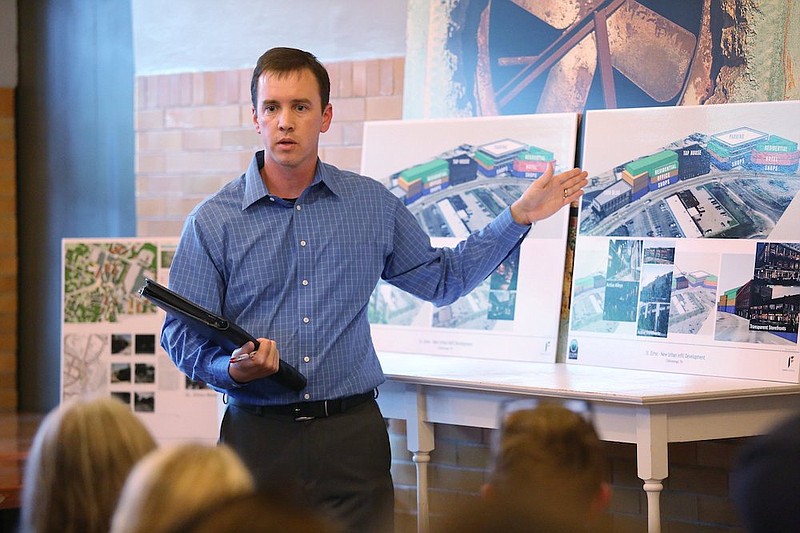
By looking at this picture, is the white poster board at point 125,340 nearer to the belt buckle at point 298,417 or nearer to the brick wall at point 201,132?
the brick wall at point 201,132

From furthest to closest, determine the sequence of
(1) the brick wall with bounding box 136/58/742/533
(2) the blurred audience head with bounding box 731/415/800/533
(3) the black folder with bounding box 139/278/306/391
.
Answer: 1. (1) the brick wall with bounding box 136/58/742/533
2. (3) the black folder with bounding box 139/278/306/391
3. (2) the blurred audience head with bounding box 731/415/800/533

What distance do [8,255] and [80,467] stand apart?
3.86 meters

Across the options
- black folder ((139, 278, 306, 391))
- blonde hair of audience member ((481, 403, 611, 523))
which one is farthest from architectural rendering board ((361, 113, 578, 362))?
blonde hair of audience member ((481, 403, 611, 523))

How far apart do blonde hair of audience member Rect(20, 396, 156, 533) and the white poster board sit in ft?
9.33

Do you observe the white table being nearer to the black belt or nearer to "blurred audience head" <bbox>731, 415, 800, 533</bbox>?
the black belt

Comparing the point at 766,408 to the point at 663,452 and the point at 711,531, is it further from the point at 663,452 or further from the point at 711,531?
the point at 711,531

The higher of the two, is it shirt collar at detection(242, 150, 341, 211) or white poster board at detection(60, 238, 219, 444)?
shirt collar at detection(242, 150, 341, 211)

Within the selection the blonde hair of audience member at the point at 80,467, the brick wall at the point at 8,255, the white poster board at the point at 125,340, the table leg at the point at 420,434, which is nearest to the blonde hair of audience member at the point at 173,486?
the blonde hair of audience member at the point at 80,467

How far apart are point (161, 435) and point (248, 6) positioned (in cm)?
177

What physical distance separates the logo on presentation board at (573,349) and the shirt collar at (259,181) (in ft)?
2.99

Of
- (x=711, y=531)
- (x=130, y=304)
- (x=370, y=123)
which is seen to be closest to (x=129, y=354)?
(x=130, y=304)

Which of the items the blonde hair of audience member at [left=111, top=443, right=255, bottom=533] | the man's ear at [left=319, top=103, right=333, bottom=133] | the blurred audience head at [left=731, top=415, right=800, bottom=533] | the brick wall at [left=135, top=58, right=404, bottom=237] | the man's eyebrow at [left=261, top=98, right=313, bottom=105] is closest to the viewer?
the blonde hair of audience member at [left=111, top=443, right=255, bottom=533]

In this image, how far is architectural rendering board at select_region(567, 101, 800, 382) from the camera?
9.75 feet

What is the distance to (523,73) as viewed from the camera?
3.52m
